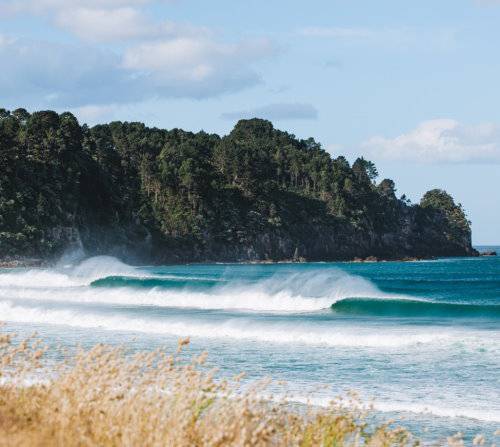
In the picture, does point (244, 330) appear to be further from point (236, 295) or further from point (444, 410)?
point (236, 295)

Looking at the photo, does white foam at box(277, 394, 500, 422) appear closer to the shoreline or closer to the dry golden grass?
the dry golden grass

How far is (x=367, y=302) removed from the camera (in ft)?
119

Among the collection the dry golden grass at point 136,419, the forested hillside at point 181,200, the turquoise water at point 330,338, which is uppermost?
the forested hillside at point 181,200

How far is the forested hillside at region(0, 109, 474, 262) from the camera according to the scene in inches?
4478

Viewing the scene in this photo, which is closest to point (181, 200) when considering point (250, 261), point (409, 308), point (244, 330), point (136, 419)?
point (250, 261)

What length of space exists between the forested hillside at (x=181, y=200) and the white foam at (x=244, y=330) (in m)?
74.7

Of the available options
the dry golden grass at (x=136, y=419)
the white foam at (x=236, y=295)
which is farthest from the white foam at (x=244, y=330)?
the dry golden grass at (x=136, y=419)

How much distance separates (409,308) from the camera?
1398 inches

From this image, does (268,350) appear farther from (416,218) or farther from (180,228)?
(416,218)

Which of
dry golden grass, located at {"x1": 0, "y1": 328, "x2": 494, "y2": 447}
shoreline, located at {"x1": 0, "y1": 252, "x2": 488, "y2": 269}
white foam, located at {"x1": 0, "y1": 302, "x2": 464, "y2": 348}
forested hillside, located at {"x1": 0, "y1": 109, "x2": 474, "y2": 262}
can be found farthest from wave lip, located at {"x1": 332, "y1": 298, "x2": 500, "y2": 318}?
forested hillside, located at {"x1": 0, "y1": 109, "x2": 474, "y2": 262}

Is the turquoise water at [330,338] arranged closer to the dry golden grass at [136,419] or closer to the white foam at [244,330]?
the white foam at [244,330]

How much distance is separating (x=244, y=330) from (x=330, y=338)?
10.3ft

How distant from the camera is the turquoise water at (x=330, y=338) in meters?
13.7

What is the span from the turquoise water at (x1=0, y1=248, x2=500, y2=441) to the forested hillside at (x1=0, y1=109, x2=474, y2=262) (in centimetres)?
6807
